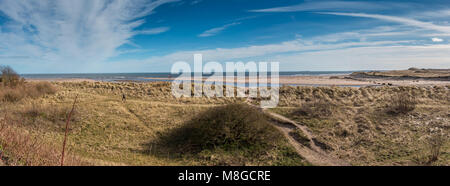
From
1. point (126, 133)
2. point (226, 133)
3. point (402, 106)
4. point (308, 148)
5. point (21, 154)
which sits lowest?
point (308, 148)

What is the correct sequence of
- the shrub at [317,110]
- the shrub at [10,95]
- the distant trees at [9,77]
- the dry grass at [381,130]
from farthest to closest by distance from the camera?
the distant trees at [9,77]
the shrub at [10,95]
the shrub at [317,110]
the dry grass at [381,130]

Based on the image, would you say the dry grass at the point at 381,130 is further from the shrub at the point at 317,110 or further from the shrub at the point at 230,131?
the shrub at the point at 230,131

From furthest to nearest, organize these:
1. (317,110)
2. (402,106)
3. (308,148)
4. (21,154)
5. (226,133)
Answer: (402,106), (317,110), (308,148), (226,133), (21,154)

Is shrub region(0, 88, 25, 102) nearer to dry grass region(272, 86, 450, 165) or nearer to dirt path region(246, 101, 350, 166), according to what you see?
dirt path region(246, 101, 350, 166)

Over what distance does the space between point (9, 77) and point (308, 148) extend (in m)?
36.6

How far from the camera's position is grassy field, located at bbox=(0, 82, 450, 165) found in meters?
→ 12.8

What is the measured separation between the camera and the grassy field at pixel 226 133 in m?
12.8

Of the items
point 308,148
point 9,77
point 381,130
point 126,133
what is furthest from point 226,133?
point 9,77

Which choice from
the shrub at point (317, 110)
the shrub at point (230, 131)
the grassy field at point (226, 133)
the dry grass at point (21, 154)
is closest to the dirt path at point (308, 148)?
the grassy field at point (226, 133)

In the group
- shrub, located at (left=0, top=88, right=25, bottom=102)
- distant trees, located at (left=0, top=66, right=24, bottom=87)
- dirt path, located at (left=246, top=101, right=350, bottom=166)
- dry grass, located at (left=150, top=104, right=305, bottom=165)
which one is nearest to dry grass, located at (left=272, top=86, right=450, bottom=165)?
dirt path, located at (left=246, top=101, right=350, bottom=166)

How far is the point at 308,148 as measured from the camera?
14.4 m

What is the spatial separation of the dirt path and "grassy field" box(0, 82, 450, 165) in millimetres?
392

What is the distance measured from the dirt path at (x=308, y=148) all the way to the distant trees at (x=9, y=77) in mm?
31525

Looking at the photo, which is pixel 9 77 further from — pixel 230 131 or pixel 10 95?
pixel 230 131
